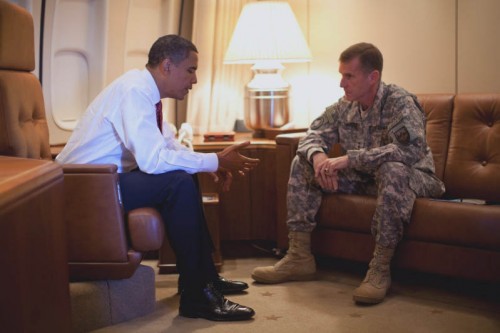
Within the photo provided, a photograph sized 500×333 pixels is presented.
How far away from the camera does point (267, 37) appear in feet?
12.6

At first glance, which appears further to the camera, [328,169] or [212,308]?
[328,169]

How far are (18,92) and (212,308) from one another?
1.16 meters

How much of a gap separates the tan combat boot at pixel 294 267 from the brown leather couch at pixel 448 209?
0.36 feet

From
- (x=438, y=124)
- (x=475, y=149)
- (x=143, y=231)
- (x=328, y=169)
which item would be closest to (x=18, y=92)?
(x=143, y=231)

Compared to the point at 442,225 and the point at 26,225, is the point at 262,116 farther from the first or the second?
the point at 26,225

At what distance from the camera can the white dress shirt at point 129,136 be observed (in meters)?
2.69

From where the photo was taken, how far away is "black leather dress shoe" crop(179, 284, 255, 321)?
2.71 m

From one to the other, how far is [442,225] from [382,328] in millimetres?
513

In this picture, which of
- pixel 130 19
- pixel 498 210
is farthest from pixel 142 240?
pixel 130 19

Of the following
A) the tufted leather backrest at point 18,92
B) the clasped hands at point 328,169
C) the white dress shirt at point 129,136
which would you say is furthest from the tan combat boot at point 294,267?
the tufted leather backrest at point 18,92

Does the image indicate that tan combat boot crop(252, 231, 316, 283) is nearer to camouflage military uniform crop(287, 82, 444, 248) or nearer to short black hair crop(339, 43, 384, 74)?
camouflage military uniform crop(287, 82, 444, 248)

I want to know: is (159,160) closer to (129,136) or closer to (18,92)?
(129,136)

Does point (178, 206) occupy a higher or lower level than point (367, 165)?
lower

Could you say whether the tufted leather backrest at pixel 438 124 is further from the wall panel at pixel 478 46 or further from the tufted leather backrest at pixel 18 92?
the tufted leather backrest at pixel 18 92
